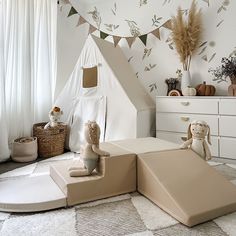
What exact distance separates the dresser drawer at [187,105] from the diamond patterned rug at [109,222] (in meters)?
1.26

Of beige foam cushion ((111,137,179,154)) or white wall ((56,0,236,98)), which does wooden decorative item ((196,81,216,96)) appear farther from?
beige foam cushion ((111,137,179,154))

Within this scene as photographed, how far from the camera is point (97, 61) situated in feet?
8.95

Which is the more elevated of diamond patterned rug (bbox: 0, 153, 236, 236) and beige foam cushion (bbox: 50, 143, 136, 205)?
beige foam cushion (bbox: 50, 143, 136, 205)

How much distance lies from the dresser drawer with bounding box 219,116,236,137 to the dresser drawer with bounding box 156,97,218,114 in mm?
106

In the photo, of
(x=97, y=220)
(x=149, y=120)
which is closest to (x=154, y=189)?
(x=97, y=220)

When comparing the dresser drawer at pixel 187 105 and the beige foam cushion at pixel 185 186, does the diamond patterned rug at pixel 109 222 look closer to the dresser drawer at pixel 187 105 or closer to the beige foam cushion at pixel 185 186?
the beige foam cushion at pixel 185 186

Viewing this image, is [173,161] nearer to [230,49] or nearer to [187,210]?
[187,210]

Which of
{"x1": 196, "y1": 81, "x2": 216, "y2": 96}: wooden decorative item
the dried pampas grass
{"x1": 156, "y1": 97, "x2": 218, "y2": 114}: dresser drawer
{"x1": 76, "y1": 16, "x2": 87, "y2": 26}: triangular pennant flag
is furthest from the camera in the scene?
{"x1": 76, "y1": 16, "x2": 87, "y2": 26}: triangular pennant flag

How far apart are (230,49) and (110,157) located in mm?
1915

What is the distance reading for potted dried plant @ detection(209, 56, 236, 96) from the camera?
2410 mm

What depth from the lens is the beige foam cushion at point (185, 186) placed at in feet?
4.00

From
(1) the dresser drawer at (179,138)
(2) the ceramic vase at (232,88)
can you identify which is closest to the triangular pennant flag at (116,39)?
(1) the dresser drawer at (179,138)

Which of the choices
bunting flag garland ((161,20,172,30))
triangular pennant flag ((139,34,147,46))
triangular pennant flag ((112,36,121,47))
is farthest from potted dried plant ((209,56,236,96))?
triangular pennant flag ((112,36,121,47))

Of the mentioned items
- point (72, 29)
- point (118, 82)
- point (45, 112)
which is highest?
point (72, 29)
